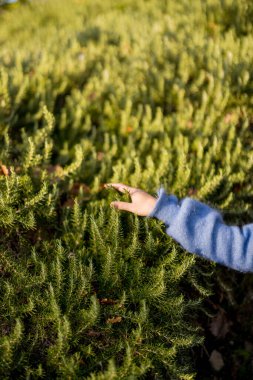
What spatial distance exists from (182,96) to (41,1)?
290 inches

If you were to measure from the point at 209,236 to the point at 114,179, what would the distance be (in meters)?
0.74

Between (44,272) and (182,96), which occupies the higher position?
(182,96)

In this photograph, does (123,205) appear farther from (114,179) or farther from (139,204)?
(114,179)

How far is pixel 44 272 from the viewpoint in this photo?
147 centimetres

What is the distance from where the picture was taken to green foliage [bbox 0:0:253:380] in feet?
4.66

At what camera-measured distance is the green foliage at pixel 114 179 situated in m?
1.42

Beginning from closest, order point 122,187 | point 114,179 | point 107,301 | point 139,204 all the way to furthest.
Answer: point 107,301
point 139,204
point 122,187
point 114,179

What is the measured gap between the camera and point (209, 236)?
1.67 metres

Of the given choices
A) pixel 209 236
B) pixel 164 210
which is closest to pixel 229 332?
pixel 209 236

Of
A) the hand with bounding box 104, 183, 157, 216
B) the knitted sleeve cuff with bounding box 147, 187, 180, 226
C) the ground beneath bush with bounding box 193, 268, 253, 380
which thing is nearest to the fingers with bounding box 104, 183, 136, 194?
the hand with bounding box 104, 183, 157, 216

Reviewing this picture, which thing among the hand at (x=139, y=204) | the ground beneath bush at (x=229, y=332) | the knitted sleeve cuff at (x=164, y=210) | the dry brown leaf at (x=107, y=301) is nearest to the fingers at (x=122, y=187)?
the hand at (x=139, y=204)

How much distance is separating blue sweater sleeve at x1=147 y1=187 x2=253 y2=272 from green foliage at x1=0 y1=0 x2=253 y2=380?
7 cm

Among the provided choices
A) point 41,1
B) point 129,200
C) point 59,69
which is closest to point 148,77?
A: point 59,69

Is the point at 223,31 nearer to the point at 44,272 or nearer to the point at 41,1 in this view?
the point at 44,272
